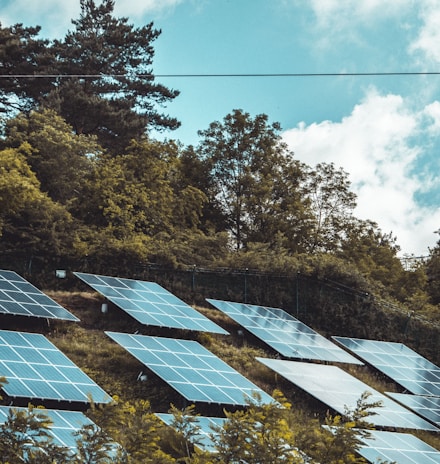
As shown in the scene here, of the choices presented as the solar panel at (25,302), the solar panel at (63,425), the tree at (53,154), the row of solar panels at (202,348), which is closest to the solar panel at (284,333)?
the row of solar panels at (202,348)

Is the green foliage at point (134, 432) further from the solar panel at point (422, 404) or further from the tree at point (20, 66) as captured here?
the tree at point (20, 66)

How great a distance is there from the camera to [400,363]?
3175 centimetres

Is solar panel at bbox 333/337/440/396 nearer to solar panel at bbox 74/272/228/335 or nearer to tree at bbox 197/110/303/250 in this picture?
solar panel at bbox 74/272/228/335

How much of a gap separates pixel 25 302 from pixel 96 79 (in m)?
26.2

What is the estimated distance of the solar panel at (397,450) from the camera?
68.3ft

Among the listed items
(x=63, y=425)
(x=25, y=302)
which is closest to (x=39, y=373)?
(x=63, y=425)

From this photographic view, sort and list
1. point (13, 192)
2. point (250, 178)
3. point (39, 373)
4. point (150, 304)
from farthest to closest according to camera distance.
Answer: point (250, 178) < point (13, 192) < point (150, 304) < point (39, 373)

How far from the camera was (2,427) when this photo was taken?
34.8 feet

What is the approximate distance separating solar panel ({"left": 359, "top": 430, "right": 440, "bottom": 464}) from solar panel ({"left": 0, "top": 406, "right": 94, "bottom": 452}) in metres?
6.64

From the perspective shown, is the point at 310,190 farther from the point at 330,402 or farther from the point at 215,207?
the point at 330,402

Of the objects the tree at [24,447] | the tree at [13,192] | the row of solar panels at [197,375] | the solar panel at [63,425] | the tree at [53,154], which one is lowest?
the solar panel at [63,425]

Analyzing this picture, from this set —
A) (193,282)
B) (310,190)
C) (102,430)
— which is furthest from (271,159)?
(102,430)

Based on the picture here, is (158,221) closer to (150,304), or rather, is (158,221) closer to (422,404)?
(150,304)

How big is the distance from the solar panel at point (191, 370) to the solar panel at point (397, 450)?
2.62m
